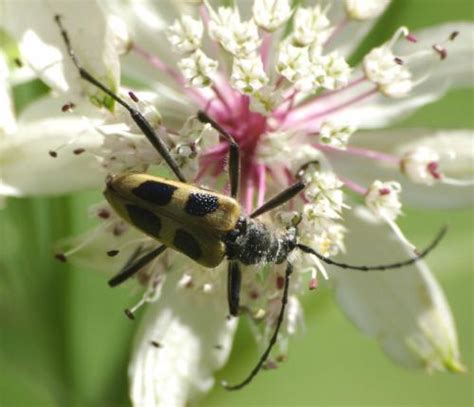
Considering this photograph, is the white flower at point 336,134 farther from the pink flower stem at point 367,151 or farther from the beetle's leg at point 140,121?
the beetle's leg at point 140,121

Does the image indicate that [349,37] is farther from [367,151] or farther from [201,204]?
[201,204]

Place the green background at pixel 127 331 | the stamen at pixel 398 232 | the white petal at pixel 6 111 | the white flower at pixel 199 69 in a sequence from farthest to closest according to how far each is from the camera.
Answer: the green background at pixel 127 331, the stamen at pixel 398 232, the white flower at pixel 199 69, the white petal at pixel 6 111

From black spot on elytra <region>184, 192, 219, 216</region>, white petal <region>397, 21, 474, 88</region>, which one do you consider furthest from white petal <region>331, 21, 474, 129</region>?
black spot on elytra <region>184, 192, 219, 216</region>

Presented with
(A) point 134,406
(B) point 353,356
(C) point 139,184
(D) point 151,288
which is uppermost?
(C) point 139,184

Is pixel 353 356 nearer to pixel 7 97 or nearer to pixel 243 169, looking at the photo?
pixel 243 169

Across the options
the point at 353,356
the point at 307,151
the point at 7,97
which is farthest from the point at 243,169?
the point at 353,356

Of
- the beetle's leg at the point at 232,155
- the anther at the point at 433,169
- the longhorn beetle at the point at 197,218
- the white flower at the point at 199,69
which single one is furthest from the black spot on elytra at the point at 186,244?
the anther at the point at 433,169

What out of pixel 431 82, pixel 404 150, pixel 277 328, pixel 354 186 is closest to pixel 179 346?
pixel 277 328
